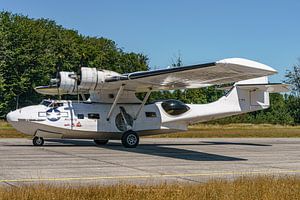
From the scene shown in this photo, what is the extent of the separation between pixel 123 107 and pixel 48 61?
42.2 m

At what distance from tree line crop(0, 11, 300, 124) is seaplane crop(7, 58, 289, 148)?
1002 inches

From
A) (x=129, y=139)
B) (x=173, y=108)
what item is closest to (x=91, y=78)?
(x=129, y=139)

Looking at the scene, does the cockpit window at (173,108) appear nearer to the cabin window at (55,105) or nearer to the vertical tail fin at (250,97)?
the vertical tail fin at (250,97)

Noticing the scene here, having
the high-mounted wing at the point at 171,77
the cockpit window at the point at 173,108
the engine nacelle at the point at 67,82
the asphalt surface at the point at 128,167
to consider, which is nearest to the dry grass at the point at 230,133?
the cockpit window at the point at 173,108

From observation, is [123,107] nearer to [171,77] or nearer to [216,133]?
[171,77]

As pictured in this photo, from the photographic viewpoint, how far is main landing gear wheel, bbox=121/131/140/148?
24406 mm

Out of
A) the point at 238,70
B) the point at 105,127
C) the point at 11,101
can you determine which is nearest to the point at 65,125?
the point at 105,127

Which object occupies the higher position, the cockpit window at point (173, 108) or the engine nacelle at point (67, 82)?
the engine nacelle at point (67, 82)

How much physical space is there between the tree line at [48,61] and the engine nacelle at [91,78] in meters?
30.5

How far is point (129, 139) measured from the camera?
24.5 m

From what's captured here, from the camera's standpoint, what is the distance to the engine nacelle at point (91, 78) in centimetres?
2397

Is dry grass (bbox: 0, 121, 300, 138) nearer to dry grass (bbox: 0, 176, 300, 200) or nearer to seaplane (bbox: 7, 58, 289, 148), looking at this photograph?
seaplane (bbox: 7, 58, 289, 148)

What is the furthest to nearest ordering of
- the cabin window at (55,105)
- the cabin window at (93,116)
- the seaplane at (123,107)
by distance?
1. the cabin window at (93,116)
2. the cabin window at (55,105)
3. the seaplane at (123,107)

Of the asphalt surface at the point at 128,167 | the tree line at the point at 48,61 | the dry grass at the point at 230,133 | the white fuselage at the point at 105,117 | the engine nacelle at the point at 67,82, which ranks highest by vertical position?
the tree line at the point at 48,61
